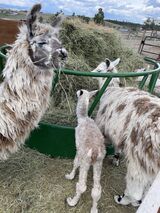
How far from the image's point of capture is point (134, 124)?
8.52 feet

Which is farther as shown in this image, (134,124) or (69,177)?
(69,177)

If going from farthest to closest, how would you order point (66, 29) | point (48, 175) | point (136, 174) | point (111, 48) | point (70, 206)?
point (111, 48) → point (66, 29) → point (48, 175) → point (70, 206) → point (136, 174)

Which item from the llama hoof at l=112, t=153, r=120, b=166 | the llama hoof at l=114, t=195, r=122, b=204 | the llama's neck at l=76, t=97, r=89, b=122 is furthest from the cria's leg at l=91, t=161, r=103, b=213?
the llama hoof at l=112, t=153, r=120, b=166

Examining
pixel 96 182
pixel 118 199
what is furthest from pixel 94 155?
pixel 118 199

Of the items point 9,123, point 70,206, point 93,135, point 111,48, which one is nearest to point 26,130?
point 9,123

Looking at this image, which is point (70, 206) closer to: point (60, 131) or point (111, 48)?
point (60, 131)

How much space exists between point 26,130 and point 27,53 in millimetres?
679

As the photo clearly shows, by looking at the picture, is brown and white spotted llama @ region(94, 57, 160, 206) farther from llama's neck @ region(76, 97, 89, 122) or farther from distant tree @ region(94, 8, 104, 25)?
distant tree @ region(94, 8, 104, 25)

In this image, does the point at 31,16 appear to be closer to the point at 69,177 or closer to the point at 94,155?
the point at 94,155

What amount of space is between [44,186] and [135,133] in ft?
3.56

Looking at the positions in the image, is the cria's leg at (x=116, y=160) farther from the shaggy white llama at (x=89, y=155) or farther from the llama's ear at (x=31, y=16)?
the llama's ear at (x=31, y=16)

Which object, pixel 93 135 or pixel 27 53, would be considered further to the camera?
pixel 93 135

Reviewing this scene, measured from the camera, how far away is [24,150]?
355cm

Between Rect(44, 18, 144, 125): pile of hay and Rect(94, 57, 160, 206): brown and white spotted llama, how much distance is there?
2.07 feet
